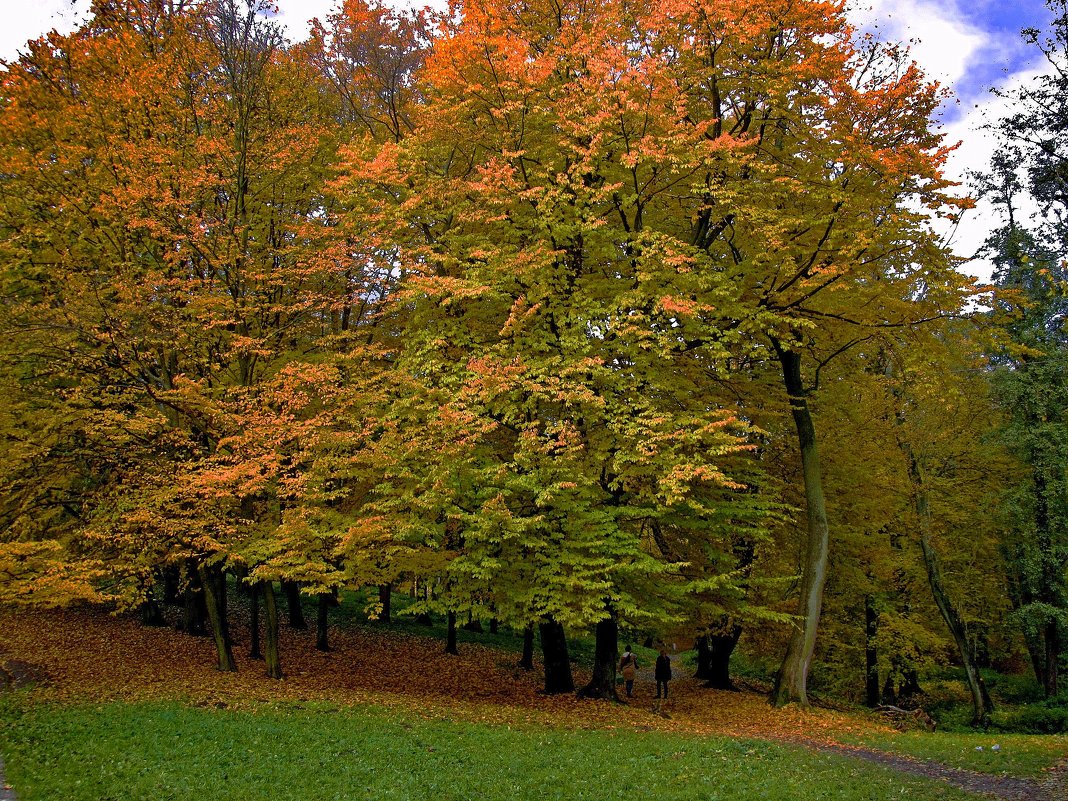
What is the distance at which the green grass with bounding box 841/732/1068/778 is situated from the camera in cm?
1209

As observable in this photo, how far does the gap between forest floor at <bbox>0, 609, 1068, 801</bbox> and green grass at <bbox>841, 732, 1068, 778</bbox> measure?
1.07 ft

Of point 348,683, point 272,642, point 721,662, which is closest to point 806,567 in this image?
point 721,662

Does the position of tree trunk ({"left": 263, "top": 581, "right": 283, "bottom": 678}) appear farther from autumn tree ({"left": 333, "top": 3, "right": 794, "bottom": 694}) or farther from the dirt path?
the dirt path

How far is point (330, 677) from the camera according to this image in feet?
59.2

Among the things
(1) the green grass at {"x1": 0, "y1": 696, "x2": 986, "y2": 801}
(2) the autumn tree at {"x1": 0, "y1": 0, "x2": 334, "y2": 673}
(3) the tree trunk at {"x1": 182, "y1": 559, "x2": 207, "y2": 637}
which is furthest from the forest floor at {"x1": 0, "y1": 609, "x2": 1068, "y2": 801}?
(2) the autumn tree at {"x1": 0, "y1": 0, "x2": 334, "y2": 673}

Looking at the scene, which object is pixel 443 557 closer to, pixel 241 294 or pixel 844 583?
pixel 241 294

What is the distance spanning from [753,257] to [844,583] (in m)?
11.5

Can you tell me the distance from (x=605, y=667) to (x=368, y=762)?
332 inches

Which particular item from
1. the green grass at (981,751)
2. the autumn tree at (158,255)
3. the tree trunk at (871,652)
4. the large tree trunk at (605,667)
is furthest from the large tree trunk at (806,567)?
the autumn tree at (158,255)

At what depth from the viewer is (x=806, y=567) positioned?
18.8m

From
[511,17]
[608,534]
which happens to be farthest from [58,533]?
[511,17]

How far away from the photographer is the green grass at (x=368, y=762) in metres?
9.02

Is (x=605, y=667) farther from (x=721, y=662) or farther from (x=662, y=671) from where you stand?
(x=721, y=662)

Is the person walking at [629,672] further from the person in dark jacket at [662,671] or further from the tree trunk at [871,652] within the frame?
the tree trunk at [871,652]
